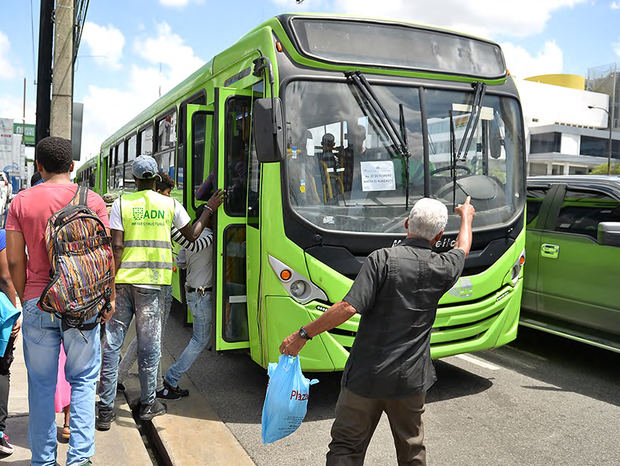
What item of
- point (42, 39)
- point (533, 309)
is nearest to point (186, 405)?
point (533, 309)

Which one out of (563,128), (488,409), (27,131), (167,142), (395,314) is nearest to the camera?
(395,314)

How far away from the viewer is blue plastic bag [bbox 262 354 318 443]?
125 inches

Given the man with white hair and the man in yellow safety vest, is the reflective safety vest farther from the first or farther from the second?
the man with white hair

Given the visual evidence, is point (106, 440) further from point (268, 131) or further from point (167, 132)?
point (167, 132)

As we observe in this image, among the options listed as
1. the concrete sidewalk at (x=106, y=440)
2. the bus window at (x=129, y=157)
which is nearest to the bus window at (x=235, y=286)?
the concrete sidewalk at (x=106, y=440)

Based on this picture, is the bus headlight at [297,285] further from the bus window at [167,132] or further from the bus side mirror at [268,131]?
the bus window at [167,132]

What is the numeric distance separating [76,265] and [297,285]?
1.78 meters

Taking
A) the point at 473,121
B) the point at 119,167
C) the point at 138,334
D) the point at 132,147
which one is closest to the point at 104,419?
the point at 138,334

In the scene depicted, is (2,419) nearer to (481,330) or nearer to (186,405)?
(186,405)

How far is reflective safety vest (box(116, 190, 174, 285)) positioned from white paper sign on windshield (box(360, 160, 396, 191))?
5.15 feet

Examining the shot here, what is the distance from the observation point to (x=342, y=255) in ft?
15.4

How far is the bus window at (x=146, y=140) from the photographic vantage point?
8810 millimetres

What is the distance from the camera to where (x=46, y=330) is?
339 centimetres

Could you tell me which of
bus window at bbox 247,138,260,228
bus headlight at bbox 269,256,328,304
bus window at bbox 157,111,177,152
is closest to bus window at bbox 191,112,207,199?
bus window at bbox 247,138,260,228
